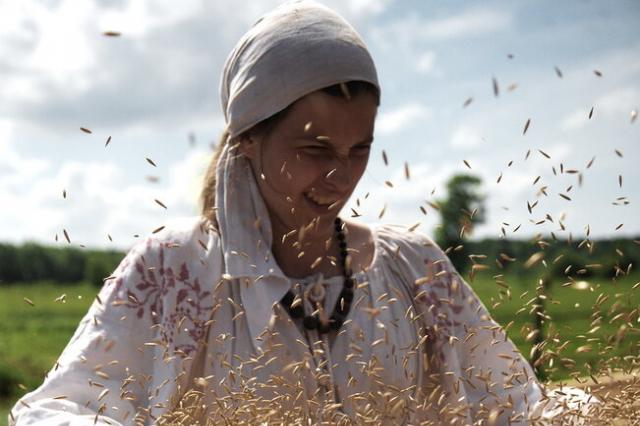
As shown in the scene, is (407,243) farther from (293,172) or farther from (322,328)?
(293,172)

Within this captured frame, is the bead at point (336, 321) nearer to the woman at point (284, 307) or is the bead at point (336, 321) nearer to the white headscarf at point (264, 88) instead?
the woman at point (284, 307)

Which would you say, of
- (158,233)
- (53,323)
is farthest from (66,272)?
(158,233)

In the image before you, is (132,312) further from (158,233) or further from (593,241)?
(593,241)

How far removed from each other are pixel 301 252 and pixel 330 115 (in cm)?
57

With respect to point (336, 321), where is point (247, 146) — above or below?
above

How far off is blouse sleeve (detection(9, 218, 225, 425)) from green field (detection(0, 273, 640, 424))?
107 mm

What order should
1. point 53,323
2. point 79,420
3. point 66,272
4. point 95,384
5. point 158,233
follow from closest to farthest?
1. point 79,420
2. point 95,384
3. point 158,233
4. point 53,323
5. point 66,272

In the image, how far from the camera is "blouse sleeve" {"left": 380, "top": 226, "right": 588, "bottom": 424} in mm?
2734

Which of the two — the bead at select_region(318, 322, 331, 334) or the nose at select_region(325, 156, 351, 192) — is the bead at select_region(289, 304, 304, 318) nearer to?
the bead at select_region(318, 322, 331, 334)

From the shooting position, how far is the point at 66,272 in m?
37.6

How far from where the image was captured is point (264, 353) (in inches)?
99.5

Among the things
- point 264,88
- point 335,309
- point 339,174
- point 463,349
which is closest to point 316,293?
point 335,309

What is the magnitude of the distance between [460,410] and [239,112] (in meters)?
1.25

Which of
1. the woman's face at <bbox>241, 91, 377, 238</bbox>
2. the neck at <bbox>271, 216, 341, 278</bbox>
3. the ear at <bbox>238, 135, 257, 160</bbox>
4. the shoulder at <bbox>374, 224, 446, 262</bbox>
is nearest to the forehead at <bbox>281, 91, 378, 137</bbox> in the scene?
the woman's face at <bbox>241, 91, 377, 238</bbox>
